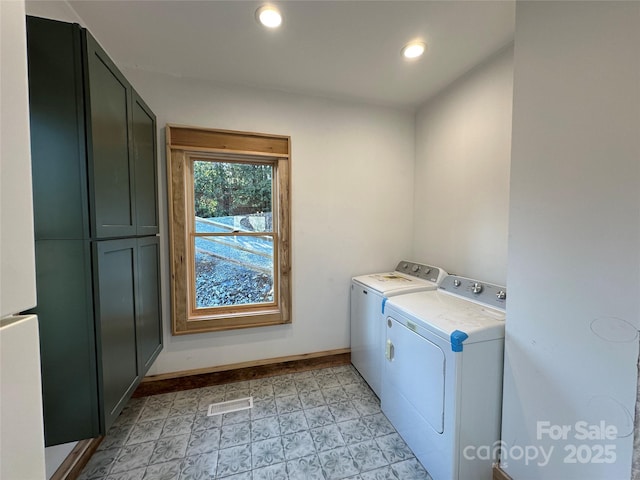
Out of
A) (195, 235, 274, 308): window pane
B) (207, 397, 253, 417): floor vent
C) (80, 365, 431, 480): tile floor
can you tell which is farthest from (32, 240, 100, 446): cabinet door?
(195, 235, 274, 308): window pane

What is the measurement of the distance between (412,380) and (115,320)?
1706mm

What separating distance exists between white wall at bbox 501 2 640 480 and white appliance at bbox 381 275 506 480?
0.10m

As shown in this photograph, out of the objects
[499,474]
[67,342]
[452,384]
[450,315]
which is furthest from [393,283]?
[67,342]

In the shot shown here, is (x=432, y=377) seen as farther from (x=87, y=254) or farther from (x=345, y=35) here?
(x=345, y=35)

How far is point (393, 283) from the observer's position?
2182 millimetres

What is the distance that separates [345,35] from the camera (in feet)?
5.41

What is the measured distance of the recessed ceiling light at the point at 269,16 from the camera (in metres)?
1.46

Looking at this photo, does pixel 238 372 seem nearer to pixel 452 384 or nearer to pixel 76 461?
pixel 76 461

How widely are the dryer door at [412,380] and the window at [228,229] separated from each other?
1.05 metres

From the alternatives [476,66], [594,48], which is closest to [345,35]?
[476,66]

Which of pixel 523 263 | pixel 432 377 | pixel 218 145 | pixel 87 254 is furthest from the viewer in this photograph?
pixel 218 145

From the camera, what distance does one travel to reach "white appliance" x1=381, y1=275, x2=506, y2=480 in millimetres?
1252

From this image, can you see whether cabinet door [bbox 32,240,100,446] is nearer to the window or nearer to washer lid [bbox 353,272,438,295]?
the window

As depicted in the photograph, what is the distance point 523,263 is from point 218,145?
2.33m
